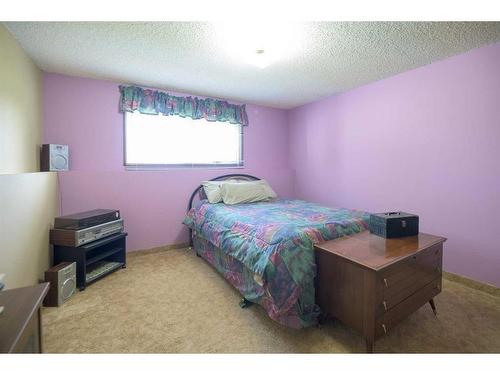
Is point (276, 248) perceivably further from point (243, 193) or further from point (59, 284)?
point (59, 284)

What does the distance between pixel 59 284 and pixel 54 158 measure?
1252 mm

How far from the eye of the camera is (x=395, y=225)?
171 centimetres

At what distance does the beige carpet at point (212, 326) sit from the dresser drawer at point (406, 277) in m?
0.31

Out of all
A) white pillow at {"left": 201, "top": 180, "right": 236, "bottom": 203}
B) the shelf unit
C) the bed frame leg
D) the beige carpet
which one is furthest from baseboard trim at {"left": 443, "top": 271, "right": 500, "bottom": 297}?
the shelf unit

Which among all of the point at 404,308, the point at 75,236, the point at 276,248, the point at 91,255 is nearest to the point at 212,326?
the point at 276,248

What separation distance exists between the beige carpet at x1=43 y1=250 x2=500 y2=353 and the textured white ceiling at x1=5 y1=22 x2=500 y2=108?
213cm

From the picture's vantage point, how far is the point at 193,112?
3.27 metres

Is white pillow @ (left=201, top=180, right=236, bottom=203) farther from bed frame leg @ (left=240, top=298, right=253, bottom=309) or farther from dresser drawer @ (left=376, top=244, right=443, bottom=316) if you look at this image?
dresser drawer @ (left=376, top=244, right=443, bottom=316)

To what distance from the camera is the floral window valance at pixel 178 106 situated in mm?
2885

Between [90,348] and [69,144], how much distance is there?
218cm

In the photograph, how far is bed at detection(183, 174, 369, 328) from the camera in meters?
1.50

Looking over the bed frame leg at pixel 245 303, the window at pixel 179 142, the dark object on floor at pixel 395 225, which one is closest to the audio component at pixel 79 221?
the window at pixel 179 142

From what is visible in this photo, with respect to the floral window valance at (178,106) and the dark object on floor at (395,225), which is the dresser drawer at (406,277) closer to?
the dark object on floor at (395,225)

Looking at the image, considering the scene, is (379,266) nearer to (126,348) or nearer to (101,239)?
(126,348)
